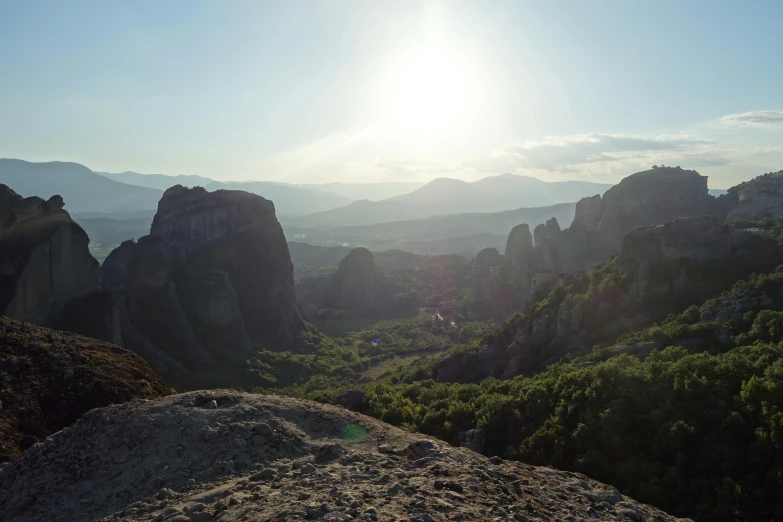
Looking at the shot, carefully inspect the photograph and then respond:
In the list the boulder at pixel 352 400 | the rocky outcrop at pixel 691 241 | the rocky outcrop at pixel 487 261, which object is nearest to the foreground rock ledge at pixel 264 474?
the boulder at pixel 352 400

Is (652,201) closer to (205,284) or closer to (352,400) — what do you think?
(205,284)

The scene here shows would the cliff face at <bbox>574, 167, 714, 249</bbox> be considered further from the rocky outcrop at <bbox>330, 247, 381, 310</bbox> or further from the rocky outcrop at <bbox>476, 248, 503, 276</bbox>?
the rocky outcrop at <bbox>330, 247, 381, 310</bbox>

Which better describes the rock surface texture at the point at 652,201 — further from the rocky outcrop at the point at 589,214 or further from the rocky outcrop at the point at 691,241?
the rocky outcrop at the point at 691,241

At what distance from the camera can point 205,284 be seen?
192 feet

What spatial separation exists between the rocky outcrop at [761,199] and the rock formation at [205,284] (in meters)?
55.6

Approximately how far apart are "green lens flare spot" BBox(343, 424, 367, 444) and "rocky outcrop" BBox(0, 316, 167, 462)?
32.8 feet

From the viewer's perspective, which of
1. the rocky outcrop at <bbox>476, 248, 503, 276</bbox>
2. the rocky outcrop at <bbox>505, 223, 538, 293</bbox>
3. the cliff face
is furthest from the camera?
the rocky outcrop at <bbox>476, 248, 503, 276</bbox>

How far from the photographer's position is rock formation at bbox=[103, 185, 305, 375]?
51.2 meters

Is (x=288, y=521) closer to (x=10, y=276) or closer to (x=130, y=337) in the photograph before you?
(x=10, y=276)

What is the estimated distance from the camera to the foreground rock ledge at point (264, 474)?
987cm

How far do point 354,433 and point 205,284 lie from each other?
47967 mm

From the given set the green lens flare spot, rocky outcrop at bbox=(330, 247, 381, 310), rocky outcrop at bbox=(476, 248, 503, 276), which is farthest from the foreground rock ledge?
rocky outcrop at bbox=(476, 248, 503, 276)

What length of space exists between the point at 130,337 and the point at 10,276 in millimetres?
12055

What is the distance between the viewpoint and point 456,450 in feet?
44.2
